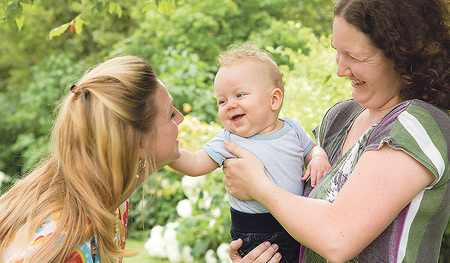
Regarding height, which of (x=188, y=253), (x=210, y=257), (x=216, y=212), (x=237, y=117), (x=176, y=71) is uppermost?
(x=237, y=117)

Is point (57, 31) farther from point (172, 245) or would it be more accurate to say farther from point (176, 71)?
point (176, 71)

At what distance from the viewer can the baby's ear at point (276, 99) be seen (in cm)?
235

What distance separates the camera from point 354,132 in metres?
2.18

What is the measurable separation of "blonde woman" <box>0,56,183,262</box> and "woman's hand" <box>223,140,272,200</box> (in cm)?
40

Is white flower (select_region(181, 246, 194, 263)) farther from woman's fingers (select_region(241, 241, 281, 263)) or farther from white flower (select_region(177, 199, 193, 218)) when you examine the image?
woman's fingers (select_region(241, 241, 281, 263))

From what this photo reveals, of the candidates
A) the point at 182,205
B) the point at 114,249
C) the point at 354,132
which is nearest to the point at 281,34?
the point at 182,205

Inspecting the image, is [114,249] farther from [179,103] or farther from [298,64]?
[179,103]

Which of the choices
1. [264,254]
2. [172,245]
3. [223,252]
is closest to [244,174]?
[264,254]

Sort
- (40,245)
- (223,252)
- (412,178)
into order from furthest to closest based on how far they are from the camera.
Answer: (223,252)
(40,245)
(412,178)

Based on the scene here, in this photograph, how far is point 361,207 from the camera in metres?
1.67

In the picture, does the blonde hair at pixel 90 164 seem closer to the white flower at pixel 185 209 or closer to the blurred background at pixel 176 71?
the blurred background at pixel 176 71

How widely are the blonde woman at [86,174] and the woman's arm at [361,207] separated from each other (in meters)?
0.69

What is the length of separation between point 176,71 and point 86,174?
168 inches

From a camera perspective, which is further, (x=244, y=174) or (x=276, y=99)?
(x=276, y=99)
